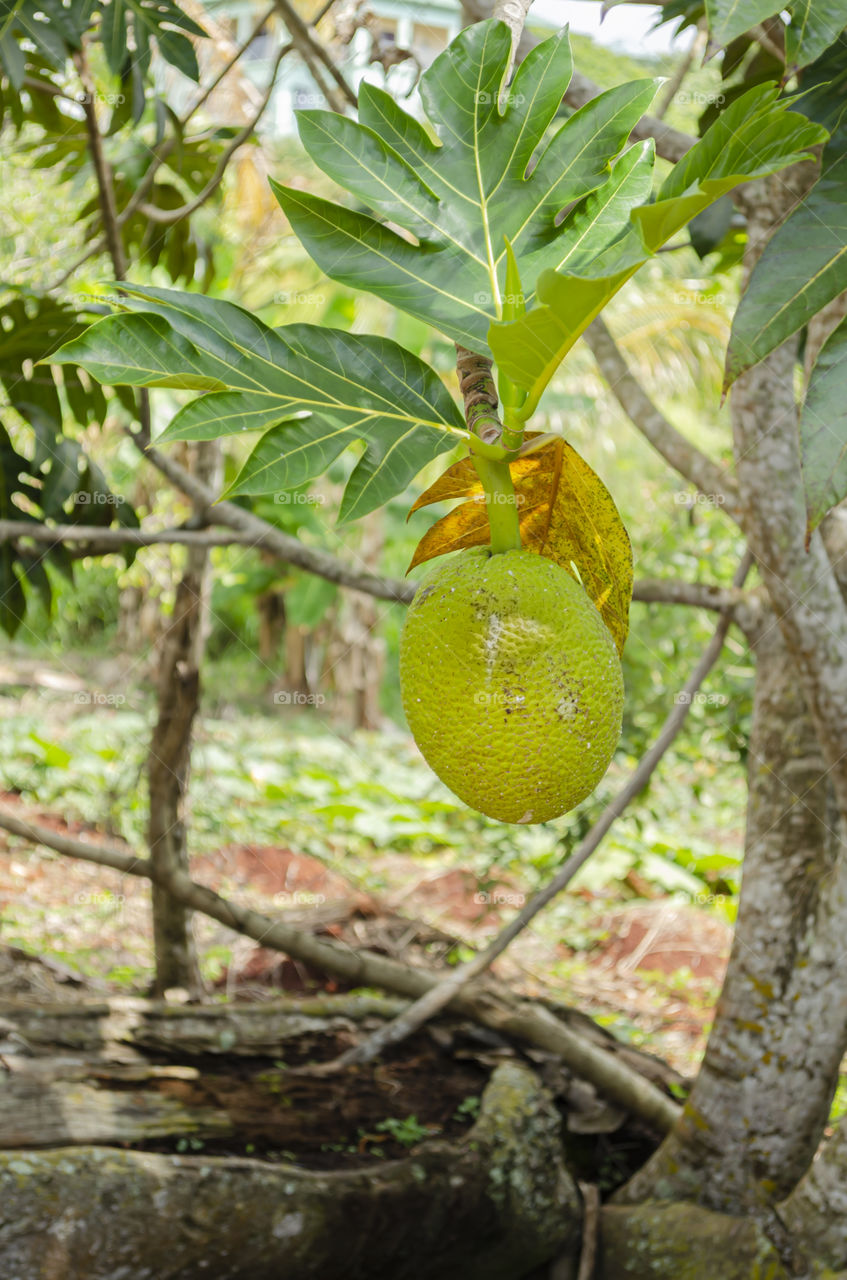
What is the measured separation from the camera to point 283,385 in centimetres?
63

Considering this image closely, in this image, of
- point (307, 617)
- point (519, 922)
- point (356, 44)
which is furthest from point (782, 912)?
point (307, 617)

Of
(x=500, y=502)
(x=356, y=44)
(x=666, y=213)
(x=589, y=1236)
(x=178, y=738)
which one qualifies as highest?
(x=356, y=44)

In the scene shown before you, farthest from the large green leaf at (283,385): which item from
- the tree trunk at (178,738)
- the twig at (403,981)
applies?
the tree trunk at (178,738)

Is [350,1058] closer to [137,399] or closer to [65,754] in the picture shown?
[137,399]

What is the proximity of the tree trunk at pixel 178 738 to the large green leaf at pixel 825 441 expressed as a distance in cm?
186

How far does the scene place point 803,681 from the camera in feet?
5.32

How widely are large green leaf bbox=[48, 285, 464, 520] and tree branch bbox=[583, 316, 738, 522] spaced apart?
128cm

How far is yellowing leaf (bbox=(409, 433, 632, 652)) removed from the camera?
2.51 ft

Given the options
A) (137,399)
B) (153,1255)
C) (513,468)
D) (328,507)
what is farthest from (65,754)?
(513,468)

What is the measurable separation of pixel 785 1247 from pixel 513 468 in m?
1.40

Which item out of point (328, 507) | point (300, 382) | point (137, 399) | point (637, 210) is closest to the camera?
point (637, 210)

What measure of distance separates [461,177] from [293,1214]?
140 centimetres

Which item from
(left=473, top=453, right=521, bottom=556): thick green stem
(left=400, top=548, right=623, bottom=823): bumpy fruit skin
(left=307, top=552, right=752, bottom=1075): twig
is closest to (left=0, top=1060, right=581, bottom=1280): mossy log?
(left=307, top=552, right=752, bottom=1075): twig

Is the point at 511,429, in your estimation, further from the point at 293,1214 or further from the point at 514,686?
the point at 293,1214
